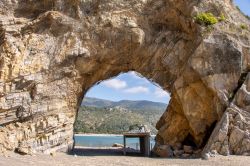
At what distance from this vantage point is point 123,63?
33.8 meters

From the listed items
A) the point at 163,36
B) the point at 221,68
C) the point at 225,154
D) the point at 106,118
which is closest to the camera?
the point at 225,154

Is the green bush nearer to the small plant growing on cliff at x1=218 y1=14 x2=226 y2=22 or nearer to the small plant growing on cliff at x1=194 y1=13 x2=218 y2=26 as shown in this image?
the small plant growing on cliff at x1=218 y1=14 x2=226 y2=22

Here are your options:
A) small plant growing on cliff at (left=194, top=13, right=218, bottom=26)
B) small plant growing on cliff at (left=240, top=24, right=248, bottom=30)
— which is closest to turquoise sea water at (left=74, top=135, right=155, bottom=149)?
small plant growing on cliff at (left=194, top=13, right=218, bottom=26)

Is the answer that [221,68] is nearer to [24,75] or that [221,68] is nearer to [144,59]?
[144,59]

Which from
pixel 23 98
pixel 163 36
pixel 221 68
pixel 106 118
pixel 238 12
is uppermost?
pixel 238 12

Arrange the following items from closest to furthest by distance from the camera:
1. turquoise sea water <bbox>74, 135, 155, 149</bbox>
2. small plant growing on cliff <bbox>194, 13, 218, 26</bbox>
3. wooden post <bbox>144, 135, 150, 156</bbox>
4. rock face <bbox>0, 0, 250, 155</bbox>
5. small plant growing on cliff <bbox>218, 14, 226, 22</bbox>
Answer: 1. rock face <bbox>0, 0, 250, 155</bbox>
2. small plant growing on cliff <bbox>194, 13, 218, 26</bbox>
3. small plant growing on cliff <bbox>218, 14, 226, 22</bbox>
4. wooden post <bbox>144, 135, 150, 156</bbox>
5. turquoise sea water <bbox>74, 135, 155, 149</bbox>

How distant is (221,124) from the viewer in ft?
93.5

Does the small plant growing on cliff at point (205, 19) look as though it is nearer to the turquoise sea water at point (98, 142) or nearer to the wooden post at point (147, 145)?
the wooden post at point (147, 145)

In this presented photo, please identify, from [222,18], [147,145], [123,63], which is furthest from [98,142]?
[222,18]

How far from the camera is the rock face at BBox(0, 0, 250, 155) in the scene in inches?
1139

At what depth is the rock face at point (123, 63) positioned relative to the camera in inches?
1139

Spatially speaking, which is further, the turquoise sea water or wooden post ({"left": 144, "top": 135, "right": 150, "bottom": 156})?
the turquoise sea water

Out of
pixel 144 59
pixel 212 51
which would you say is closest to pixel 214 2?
pixel 212 51

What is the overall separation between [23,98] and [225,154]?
569 inches
